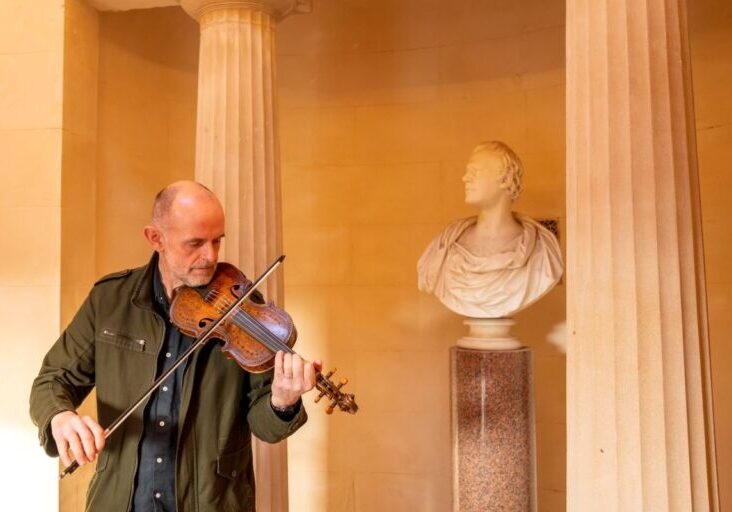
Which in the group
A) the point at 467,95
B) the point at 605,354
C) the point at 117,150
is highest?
the point at 467,95

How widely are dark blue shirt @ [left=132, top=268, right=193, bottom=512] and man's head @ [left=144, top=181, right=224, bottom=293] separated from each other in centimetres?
19

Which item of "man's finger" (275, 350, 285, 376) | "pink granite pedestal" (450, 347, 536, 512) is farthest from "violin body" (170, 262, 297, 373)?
"pink granite pedestal" (450, 347, 536, 512)

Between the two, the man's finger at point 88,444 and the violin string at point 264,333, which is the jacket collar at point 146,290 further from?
the man's finger at point 88,444

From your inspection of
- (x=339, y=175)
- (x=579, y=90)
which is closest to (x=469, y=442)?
(x=579, y=90)

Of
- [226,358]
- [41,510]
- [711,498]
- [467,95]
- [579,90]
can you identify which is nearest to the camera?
[226,358]

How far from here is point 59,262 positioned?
425 centimetres

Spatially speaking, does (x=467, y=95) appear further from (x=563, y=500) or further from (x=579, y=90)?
(x=563, y=500)

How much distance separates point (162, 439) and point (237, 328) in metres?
0.38

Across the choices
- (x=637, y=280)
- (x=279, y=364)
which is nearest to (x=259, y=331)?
(x=279, y=364)

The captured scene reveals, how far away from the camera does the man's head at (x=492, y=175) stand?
380cm

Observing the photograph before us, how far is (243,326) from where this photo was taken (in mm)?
1936

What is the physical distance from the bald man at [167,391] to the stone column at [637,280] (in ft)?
4.24

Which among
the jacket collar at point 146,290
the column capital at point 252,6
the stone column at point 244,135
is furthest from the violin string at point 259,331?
the column capital at point 252,6

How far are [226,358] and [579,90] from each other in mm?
1769
